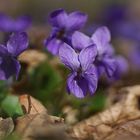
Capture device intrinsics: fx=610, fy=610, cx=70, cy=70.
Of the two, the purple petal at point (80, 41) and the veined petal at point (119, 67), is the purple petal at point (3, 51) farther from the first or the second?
the veined petal at point (119, 67)

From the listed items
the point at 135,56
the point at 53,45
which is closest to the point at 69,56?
the point at 53,45

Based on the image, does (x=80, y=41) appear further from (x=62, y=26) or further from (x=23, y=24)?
(x=23, y=24)

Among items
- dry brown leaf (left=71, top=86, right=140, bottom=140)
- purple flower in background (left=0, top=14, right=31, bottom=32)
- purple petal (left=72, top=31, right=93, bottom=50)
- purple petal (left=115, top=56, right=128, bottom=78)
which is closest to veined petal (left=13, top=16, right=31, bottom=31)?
purple flower in background (left=0, top=14, right=31, bottom=32)

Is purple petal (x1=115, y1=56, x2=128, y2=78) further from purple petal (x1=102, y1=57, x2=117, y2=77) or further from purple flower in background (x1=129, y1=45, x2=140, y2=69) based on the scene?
purple flower in background (x1=129, y1=45, x2=140, y2=69)

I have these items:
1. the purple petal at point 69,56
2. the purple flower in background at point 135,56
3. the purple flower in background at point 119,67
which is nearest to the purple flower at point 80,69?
the purple petal at point 69,56

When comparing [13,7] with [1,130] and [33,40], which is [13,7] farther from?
[1,130]

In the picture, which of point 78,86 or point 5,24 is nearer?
point 78,86

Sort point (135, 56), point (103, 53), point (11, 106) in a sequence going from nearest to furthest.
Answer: point (11, 106)
point (103, 53)
point (135, 56)
